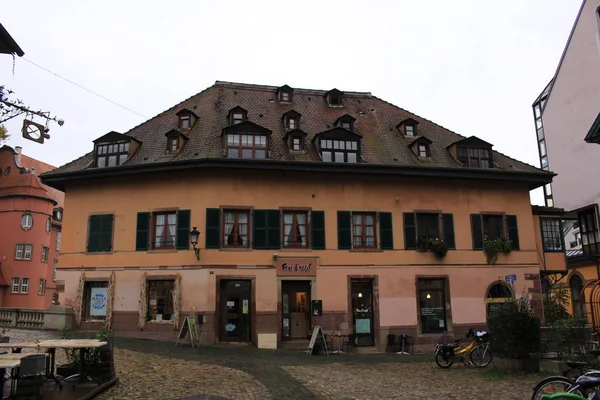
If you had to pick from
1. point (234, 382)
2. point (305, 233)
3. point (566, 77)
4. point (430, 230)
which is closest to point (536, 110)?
point (566, 77)

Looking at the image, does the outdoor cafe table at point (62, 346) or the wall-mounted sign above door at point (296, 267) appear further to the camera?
the wall-mounted sign above door at point (296, 267)

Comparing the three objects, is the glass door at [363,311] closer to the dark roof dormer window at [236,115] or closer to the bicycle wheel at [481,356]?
the bicycle wheel at [481,356]

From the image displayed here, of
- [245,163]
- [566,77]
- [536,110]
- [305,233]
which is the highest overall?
[536,110]

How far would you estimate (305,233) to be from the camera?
20.9 meters

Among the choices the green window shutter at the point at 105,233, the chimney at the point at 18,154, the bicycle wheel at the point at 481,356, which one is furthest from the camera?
the chimney at the point at 18,154

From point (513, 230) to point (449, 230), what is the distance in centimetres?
313

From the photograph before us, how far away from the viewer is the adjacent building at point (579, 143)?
108 ft

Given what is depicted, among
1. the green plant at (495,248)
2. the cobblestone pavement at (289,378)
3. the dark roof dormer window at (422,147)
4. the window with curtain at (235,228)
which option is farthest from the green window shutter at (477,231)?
the window with curtain at (235,228)

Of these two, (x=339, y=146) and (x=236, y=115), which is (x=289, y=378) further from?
(x=236, y=115)

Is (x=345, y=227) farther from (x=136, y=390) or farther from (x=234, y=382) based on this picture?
(x=136, y=390)

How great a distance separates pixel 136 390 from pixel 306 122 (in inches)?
650

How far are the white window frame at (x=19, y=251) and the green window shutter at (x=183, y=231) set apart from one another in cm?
3042

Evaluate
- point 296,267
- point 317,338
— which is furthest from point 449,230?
point 317,338

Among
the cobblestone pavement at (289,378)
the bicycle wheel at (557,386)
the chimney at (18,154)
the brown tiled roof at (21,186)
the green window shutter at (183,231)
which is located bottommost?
the cobblestone pavement at (289,378)
